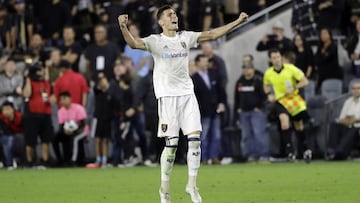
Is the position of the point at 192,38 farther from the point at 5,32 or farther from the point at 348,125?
the point at 5,32


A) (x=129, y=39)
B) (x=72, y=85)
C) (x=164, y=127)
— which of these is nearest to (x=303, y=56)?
(x=72, y=85)

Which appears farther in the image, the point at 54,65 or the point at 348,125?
the point at 54,65

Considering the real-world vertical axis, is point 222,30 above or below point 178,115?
above

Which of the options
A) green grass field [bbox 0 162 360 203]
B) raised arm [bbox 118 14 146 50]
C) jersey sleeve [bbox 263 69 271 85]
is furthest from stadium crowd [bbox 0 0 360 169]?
raised arm [bbox 118 14 146 50]

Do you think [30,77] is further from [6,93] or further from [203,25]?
[203,25]

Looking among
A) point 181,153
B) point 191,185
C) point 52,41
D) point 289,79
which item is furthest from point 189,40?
point 52,41

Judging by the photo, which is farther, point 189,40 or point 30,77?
point 30,77

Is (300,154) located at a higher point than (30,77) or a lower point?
lower

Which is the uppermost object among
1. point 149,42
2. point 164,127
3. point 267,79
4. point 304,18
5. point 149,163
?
point 304,18

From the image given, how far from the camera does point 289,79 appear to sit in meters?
23.4

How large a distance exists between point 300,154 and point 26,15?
10195mm

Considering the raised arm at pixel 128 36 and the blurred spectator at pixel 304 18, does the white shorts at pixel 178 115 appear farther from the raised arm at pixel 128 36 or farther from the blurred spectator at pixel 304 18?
the blurred spectator at pixel 304 18

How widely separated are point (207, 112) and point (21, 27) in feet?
24.5

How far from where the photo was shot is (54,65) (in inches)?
1059
